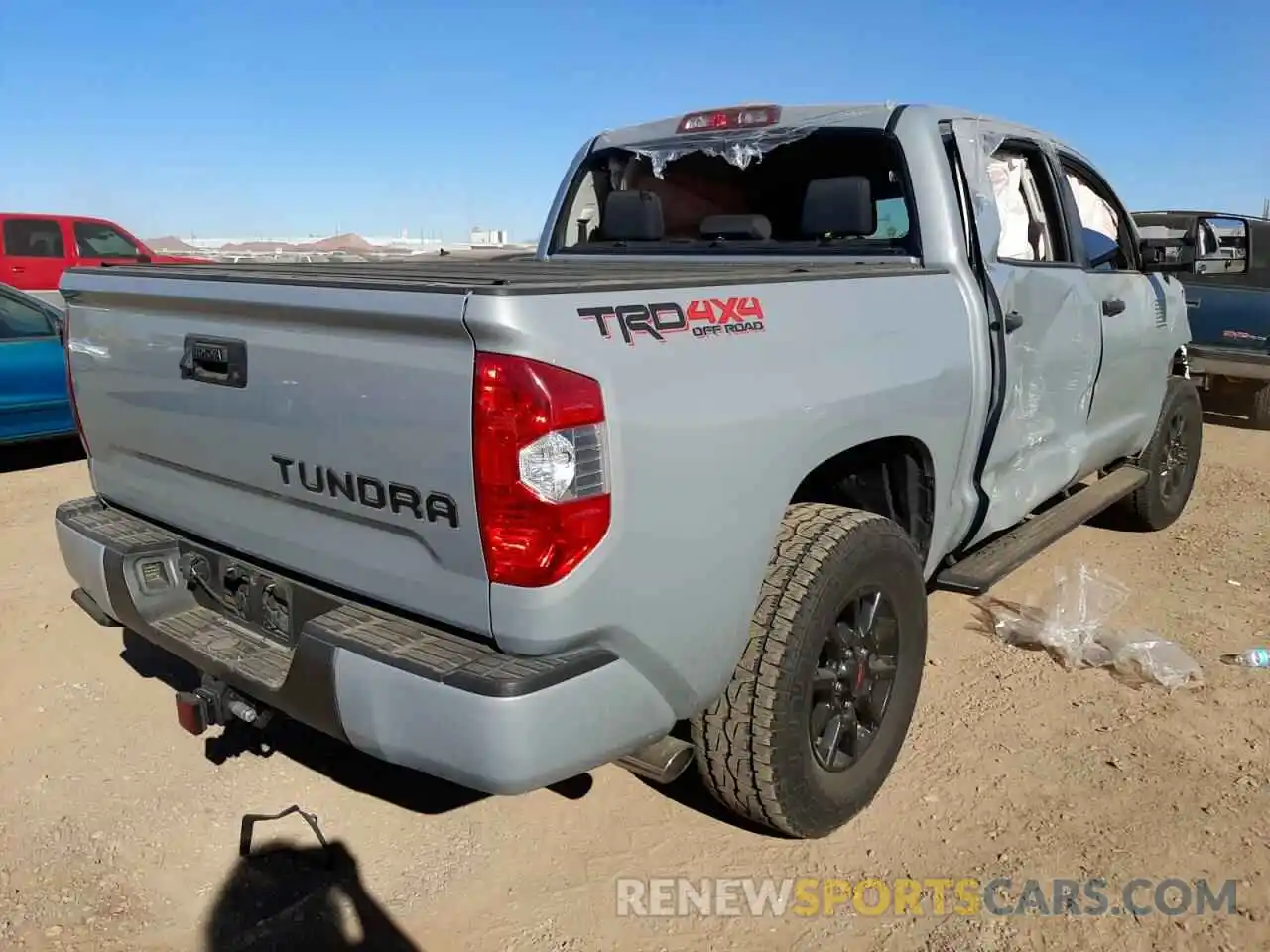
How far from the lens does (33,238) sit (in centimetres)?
1362

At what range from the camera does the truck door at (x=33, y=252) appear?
13.4 meters

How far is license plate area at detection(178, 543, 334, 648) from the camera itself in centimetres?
246

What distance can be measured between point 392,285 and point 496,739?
0.94 metres

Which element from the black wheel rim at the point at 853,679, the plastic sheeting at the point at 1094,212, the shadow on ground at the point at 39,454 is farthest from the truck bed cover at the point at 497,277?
the shadow on ground at the point at 39,454

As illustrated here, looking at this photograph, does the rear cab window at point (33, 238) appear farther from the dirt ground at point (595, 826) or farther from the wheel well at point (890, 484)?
the wheel well at point (890, 484)

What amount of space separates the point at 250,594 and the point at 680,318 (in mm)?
1331

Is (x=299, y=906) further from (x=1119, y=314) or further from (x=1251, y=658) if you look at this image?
(x=1119, y=314)

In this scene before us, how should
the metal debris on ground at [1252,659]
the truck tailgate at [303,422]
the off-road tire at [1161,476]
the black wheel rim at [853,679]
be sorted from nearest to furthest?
the truck tailgate at [303,422]
the black wheel rim at [853,679]
the metal debris on ground at [1252,659]
the off-road tire at [1161,476]

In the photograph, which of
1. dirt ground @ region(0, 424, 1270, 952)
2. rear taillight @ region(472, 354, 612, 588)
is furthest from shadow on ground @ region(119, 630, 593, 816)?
rear taillight @ region(472, 354, 612, 588)

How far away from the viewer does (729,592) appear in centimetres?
233

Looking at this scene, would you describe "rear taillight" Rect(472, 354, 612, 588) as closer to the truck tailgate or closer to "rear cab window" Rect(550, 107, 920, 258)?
the truck tailgate

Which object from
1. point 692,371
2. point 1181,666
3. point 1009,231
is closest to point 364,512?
point 692,371

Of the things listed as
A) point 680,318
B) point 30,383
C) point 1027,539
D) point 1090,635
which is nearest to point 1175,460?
point 1090,635

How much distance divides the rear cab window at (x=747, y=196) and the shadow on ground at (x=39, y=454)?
15.4 feet
